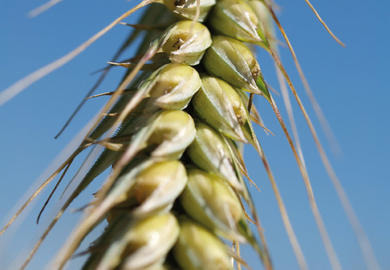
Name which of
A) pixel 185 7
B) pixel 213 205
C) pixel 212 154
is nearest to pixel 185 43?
pixel 185 7

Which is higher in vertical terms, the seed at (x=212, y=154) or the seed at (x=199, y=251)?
the seed at (x=212, y=154)

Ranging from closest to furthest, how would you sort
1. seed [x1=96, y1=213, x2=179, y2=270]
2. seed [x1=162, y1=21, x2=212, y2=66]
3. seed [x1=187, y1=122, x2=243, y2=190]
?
seed [x1=96, y1=213, x2=179, y2=270]
seed [x1=187, y1=122, x2=243, y2=190]
seed [x1=162, y1=21, x2=212, y2=66]

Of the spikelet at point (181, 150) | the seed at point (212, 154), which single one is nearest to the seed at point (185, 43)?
the spikelet at point (181, 150)

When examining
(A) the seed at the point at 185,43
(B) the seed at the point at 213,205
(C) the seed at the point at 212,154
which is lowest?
(B) the seed at the point at 213,205

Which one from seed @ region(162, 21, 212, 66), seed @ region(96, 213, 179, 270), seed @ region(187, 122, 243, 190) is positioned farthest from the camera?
seed @ region(162, 21, 212, 66)

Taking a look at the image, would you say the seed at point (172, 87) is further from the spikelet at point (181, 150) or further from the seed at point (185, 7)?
the seed at point (185, 7)

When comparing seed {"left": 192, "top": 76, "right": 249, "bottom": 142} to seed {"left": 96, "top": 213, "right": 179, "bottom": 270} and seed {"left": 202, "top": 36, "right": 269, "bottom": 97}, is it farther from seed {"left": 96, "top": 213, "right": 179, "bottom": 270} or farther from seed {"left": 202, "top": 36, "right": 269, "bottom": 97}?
seed {"left": 96, "top": 213, "right": 179, "bottom": 270}

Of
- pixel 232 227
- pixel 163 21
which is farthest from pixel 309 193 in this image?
pixel 163 21

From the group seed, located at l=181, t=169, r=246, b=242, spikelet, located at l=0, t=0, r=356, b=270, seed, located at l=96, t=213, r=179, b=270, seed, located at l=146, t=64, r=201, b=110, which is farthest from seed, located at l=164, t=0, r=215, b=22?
seed, located at l=96, t=213, r=179, b=270

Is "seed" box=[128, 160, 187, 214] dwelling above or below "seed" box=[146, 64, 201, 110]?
below

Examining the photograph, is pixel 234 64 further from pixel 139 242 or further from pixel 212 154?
pixel 139 242
